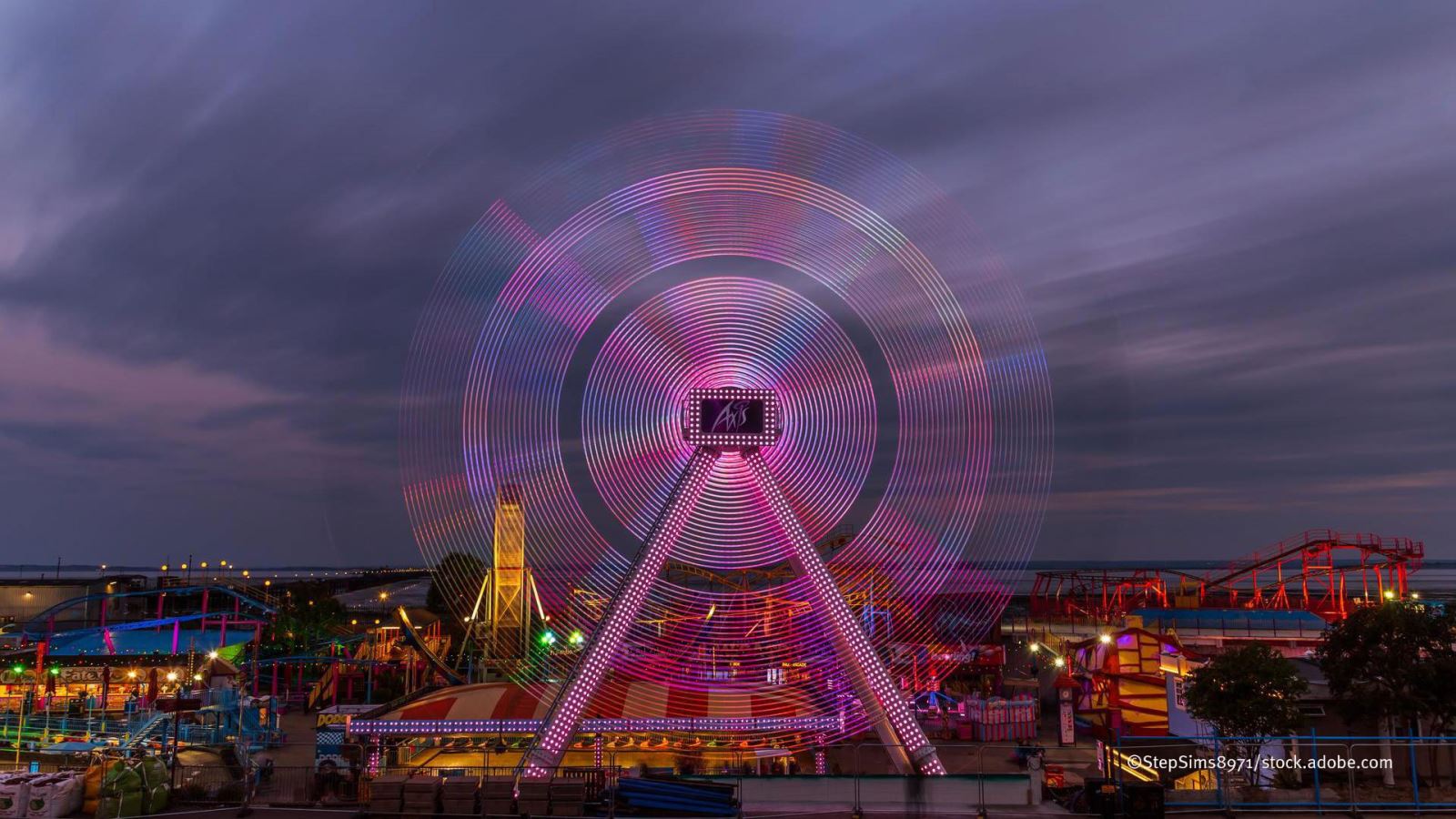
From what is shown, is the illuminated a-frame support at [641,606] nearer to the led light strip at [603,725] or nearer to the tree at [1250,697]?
the led light strip at [603,725]

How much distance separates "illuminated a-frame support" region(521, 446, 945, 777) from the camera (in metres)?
19.5

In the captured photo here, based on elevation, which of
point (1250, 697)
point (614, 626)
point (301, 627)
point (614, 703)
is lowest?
point (614, 703)

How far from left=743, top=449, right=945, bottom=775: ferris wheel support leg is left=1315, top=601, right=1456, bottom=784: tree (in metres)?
8.77

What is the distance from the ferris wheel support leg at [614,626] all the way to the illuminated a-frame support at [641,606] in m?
0.02

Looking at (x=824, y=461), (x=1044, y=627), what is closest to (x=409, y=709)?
(x=824, y=461)

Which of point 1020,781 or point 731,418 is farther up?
point 731,418

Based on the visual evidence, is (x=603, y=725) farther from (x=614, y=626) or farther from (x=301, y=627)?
(x=301, y=627)

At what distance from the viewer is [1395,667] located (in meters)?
20.5

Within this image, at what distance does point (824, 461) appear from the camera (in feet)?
73.6

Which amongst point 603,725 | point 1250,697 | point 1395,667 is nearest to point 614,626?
point 603,725

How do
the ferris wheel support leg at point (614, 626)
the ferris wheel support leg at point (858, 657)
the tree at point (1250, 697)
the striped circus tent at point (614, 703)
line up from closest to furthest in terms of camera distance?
1. the ferris wheel support leg at point (614, 626)
2. the ferris wheel support leg at point (858, 657)
3. the tree at point (1250, 697)
4. the striped circus tent at point (614, 703)

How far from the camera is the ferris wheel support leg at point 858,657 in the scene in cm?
1973

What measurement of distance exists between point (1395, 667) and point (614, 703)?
53.8ft

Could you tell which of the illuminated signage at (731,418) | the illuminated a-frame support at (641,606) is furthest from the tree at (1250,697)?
the illuminated signage at (731,418)
